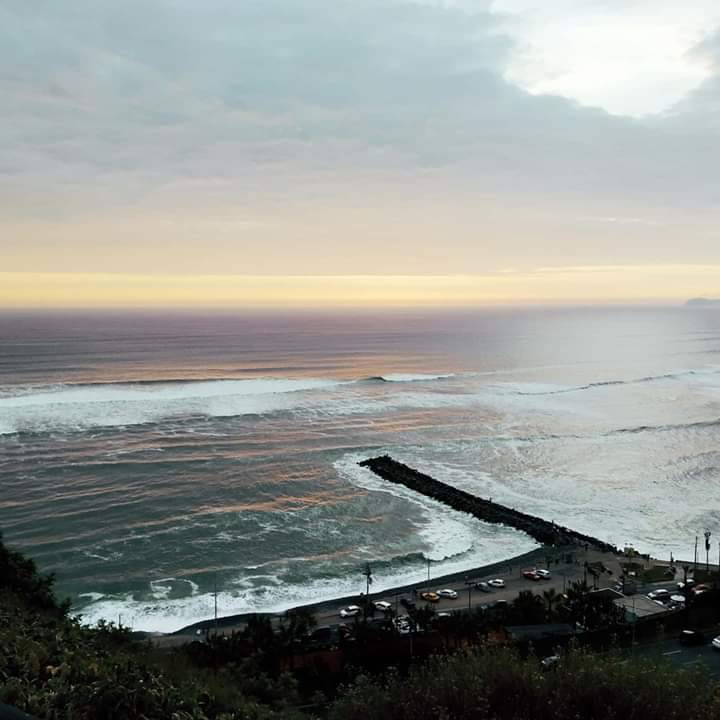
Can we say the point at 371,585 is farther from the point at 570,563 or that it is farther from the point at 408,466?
the point at 408,466

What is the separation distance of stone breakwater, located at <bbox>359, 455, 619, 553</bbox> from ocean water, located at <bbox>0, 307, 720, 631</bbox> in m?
1.03

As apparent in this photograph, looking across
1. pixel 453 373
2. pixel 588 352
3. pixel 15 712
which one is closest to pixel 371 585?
pixel 15 712

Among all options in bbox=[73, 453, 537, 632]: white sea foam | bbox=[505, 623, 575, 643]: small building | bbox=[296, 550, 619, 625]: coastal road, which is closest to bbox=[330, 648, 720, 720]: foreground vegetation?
bbox=[505, 623, 575, 643]: small building

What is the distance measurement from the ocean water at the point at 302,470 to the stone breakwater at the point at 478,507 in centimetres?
103

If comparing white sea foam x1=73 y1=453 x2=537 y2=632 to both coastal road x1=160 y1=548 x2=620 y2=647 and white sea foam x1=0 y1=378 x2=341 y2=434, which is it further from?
white sea foam x1=0 y1=378 x2=341 y2=434

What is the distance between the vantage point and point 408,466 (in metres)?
46.4

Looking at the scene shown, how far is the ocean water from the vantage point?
97.8ft

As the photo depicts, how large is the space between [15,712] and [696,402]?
77.0 metres

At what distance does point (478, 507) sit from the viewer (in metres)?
38.2

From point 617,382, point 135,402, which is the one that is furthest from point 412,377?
point 135,402

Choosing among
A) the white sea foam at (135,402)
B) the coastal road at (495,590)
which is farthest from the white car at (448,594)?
the white sea foam at (135,402)

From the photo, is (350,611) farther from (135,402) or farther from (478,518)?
(135,402)

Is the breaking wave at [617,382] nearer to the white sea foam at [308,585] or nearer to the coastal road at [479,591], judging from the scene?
the white sea foam at [308,585]

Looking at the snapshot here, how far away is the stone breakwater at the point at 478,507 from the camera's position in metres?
33.9
